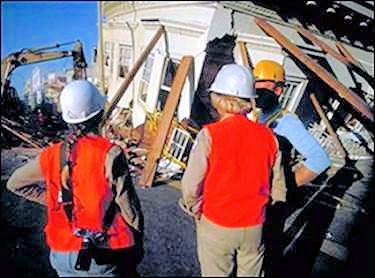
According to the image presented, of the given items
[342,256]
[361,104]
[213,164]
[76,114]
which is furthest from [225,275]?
[361,104]

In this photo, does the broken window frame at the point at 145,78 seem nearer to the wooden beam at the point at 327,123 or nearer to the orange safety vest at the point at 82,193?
the wooden beam at the point at 327,123

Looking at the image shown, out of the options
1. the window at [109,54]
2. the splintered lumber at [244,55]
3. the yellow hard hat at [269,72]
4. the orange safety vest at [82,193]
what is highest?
the yellow hard hat at [269,72]

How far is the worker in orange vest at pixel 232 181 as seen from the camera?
2529mm

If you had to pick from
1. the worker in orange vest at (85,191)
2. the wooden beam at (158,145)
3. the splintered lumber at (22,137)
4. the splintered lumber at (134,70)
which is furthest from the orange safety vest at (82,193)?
the splintered lumber at (22,137)

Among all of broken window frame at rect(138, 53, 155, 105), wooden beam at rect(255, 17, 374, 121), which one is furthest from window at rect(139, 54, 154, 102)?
wooden beam at rect(255, 17, 374, 121)

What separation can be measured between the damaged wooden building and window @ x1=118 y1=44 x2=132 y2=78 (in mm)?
40

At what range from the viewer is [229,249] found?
270cm

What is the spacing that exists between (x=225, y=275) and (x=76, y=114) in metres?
1.74

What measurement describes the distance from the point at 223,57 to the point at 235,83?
6444 millimetres

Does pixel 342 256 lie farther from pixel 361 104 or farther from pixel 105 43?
pixel 105 43

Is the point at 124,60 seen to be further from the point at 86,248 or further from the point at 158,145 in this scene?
the point at 86,248

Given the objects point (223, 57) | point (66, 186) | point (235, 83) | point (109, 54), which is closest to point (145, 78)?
point (223, 57)

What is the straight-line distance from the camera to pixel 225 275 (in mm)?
2809

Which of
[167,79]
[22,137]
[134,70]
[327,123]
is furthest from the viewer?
[327,123]
